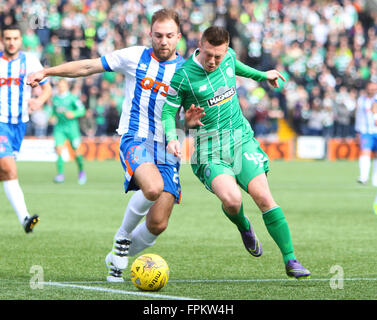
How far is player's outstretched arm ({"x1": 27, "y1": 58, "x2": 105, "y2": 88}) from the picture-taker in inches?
274

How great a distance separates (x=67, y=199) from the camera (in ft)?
50.7

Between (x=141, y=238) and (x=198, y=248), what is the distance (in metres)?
2.26

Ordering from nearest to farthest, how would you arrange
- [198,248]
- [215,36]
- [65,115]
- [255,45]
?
[215,36]
[198,248]
[65,115]
[255,45]

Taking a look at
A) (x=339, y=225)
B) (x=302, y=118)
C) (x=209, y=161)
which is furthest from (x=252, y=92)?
(x=209, y=161)

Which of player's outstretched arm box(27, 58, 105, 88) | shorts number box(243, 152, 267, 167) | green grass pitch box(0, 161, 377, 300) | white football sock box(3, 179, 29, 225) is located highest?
player's outstretched arm box(27, 58, 105, 88)

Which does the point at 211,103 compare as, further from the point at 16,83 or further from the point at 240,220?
the point at 16,83

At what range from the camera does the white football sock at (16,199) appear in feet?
31.8

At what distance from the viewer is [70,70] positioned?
715 centimetres

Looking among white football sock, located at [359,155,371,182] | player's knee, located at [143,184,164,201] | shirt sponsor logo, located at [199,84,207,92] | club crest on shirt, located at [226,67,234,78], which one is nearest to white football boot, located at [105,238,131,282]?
player's knee, located at [143,184,164,201]

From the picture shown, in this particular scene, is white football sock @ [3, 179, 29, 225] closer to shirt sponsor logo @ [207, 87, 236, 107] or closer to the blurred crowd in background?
shirt sponsor logo @ [207, 87, 236, 107]

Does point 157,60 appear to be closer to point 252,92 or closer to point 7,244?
point 7,244

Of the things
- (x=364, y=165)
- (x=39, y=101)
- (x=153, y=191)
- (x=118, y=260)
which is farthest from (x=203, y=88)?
(x=364, y=165)

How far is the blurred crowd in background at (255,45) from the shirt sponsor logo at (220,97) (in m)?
19.2

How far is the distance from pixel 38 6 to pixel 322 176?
11.7m
